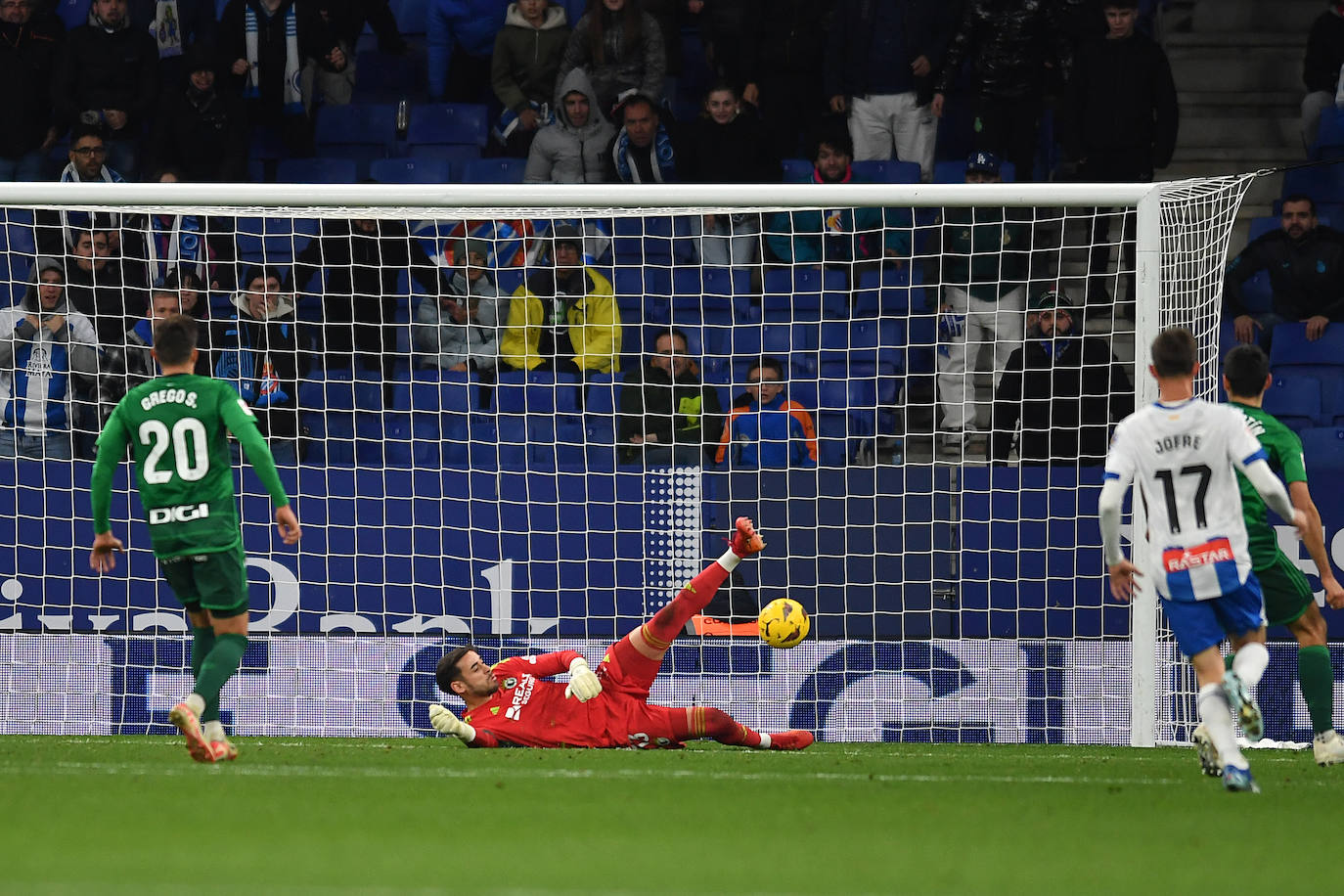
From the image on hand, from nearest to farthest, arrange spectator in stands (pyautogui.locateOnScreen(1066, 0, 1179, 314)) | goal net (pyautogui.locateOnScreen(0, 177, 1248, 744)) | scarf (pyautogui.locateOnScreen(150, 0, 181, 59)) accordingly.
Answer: goal net (pyautogui.locateOnScreen(0, 177, 1248, 744)) → spectator in stands (pyautogui.locateOnScreen(1066, 0, 1179, 314)) → scarf (pyautogui.locateOnScreen(150, 0, 181, 59))

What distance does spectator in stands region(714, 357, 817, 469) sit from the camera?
9.68 m

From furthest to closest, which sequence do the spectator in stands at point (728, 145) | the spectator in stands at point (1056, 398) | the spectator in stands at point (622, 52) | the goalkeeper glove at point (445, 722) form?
the spectator in stands at point (622, 52)
the spectator in stands at point (728, 145)
the spectator in stands at point (1056, 398)
the goalkeeper glove at point (445, 722)

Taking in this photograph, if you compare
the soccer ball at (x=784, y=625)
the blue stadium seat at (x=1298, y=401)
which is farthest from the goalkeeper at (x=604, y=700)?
the blue stadium seat at (x=1298, y=401)

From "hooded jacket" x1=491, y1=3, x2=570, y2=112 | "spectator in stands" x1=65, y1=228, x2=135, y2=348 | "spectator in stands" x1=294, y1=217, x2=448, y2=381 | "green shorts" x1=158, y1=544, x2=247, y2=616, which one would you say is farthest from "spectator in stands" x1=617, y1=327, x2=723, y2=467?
"hooded jacket" x1=491, y1=3, x2=570, y2=112

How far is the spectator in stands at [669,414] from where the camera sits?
975 centimetres

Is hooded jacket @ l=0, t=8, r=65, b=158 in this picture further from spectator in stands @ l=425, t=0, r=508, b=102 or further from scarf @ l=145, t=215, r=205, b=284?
spectator in stands @ l=425, t=0, r=508, b=102

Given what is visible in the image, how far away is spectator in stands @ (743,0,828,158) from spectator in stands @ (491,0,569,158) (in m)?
1.50

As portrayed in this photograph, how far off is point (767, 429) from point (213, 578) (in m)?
4.08

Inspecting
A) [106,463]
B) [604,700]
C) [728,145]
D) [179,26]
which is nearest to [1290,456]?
[604,700]

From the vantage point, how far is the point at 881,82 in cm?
1274

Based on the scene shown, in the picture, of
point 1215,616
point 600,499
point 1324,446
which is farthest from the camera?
point 1324,446

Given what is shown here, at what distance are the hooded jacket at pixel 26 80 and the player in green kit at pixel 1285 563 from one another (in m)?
9.46

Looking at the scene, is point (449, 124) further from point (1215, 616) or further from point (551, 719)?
point (1215, 616)

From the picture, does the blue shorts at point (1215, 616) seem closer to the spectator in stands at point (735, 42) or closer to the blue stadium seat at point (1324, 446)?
the blue stadium seat at point (1324, 446)
